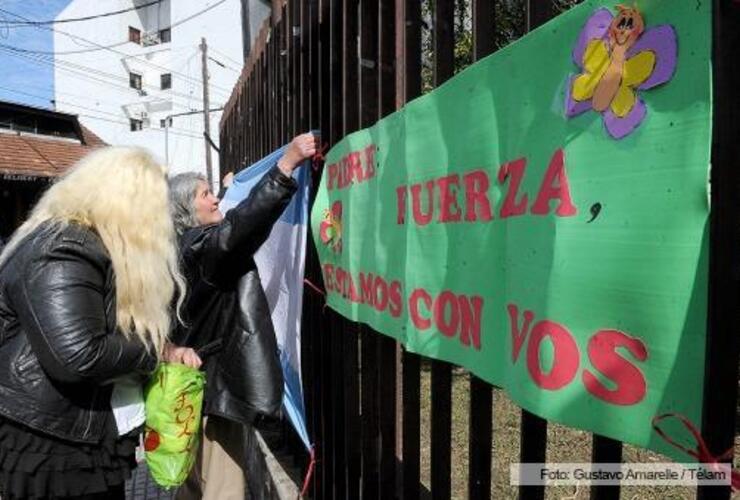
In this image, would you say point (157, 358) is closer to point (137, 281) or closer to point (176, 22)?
point (137, 281)

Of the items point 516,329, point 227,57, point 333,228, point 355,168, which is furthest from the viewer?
point 227,57

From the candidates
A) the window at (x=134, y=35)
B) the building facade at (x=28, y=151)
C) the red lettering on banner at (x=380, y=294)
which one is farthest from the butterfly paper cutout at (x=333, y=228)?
the window at (x=134, y=35)

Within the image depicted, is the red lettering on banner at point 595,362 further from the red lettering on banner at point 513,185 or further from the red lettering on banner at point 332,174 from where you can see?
the red lettering on banner at point 332,174

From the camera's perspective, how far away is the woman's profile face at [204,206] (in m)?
2.91

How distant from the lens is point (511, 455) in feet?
11.2

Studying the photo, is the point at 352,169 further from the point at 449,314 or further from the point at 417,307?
the point at 449,314

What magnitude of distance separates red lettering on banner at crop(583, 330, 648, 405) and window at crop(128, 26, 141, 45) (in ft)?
133

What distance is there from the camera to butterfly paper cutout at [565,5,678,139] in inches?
38.2

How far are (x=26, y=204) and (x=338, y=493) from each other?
18703 mm

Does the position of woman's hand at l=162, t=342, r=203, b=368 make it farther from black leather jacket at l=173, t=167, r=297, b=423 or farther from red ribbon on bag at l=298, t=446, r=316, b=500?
red ribbon on bag at l=298, t=446, r=316, b=500

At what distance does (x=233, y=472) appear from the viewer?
286cm

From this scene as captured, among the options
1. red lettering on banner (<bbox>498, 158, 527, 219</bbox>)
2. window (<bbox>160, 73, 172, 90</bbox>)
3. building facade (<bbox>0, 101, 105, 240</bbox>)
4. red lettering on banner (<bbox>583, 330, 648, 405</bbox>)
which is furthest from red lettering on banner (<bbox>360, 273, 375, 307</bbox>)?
window (<bbox>160, 73, 172, 90</bbox>)

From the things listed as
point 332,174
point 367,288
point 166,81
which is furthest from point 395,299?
point 166,81

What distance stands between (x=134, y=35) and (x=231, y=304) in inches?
1553
